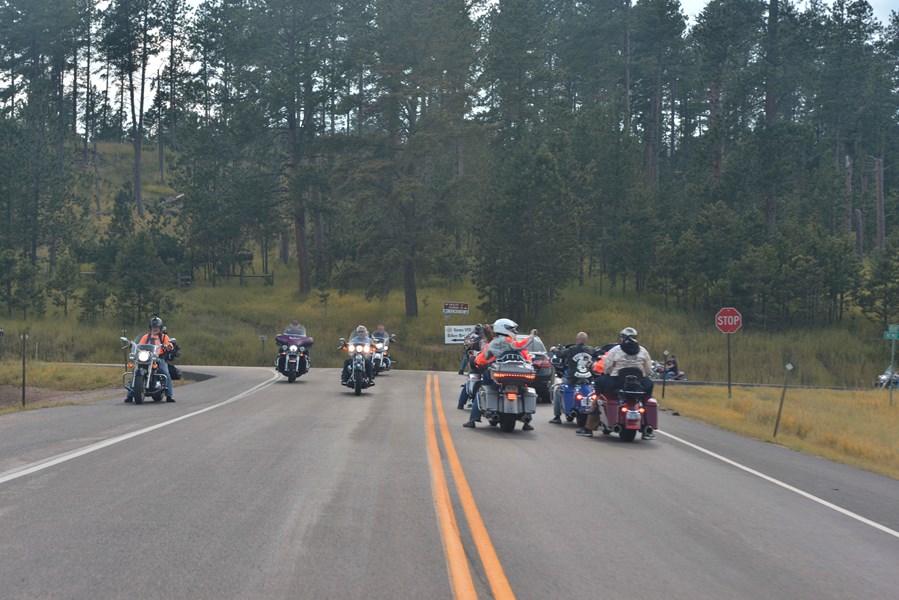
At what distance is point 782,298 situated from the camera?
181 ft

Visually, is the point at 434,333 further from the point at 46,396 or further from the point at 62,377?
the point at 46,396

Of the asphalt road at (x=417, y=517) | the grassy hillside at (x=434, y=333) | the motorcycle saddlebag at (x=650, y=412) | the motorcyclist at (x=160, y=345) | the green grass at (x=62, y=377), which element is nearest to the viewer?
the asphalt road at (x=417, y=517)

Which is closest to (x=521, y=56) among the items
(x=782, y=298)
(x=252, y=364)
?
(x=782, y=298)

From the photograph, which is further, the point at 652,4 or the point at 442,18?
the point at 652,4

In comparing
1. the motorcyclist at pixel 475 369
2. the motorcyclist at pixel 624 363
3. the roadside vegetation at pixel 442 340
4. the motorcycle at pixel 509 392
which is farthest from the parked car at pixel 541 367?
the roadside vegetation at pixel 442 340

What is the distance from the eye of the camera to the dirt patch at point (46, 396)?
23.6 meters

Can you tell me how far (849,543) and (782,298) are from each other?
49.4 m

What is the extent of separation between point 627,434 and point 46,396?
59.7 feet

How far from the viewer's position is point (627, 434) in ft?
51.0

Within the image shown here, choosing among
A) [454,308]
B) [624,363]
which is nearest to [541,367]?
[624,363]

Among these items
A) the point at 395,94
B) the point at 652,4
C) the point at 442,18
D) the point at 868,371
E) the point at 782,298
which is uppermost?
the point at 652,4

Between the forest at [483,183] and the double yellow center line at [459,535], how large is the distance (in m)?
42.5

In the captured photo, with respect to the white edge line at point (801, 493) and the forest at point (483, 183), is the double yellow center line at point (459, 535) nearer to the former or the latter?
the white edge line at point (801, 493)

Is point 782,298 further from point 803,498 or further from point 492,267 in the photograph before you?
point 803,498
